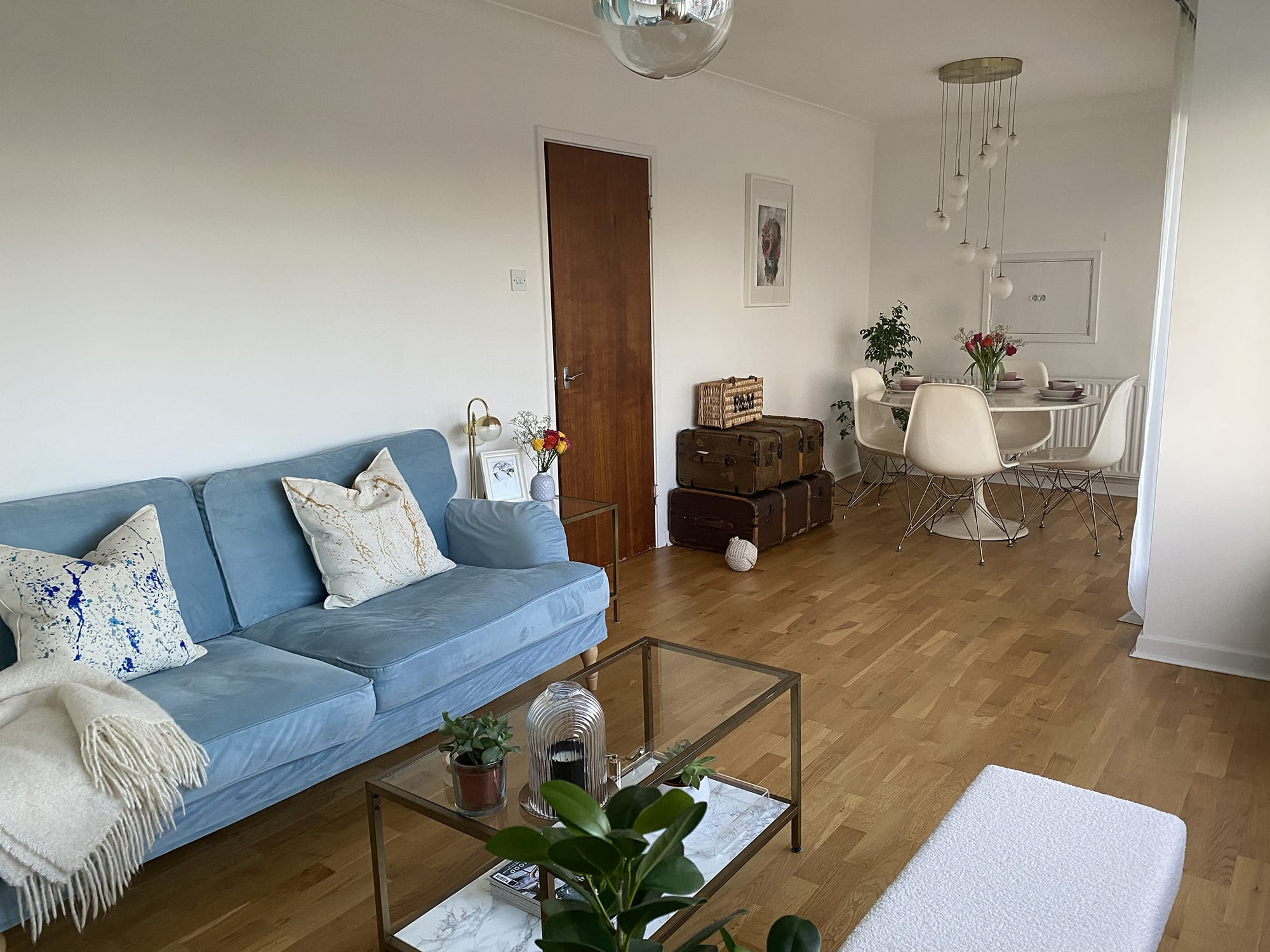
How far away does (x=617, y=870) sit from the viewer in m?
0.86

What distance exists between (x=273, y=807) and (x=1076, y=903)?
2.02 m

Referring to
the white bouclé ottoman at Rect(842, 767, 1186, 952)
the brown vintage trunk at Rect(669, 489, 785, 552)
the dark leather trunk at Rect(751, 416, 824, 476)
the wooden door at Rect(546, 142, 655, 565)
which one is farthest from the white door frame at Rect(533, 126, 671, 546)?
the white bouclé ottoman at Rect(842, 767, 1186, 952)

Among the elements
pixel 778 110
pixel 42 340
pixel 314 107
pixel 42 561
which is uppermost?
pixel 778 110

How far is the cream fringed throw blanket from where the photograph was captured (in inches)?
72.8

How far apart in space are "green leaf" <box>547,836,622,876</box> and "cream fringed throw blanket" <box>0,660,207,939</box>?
1.48 m

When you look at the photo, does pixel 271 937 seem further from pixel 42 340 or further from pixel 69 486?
pixel 42 340

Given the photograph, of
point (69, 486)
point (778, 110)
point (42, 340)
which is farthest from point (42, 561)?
point (778, 110)

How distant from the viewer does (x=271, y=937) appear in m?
2.11

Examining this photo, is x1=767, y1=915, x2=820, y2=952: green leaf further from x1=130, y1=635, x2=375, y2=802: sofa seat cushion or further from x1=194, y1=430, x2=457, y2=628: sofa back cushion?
x1=194, y1=430, x2=457, y2=628: sofa back cushion

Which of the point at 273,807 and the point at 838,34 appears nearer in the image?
the point at 273,807

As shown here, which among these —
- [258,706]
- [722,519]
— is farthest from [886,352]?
[258,706]

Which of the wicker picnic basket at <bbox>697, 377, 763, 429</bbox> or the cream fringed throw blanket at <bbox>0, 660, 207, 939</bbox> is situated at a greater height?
the wicker picnic basket at <bbox>697, 377, 763, 429</bbox>

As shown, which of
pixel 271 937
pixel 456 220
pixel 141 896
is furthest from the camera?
pixel 456 220

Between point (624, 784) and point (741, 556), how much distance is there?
2.72m
